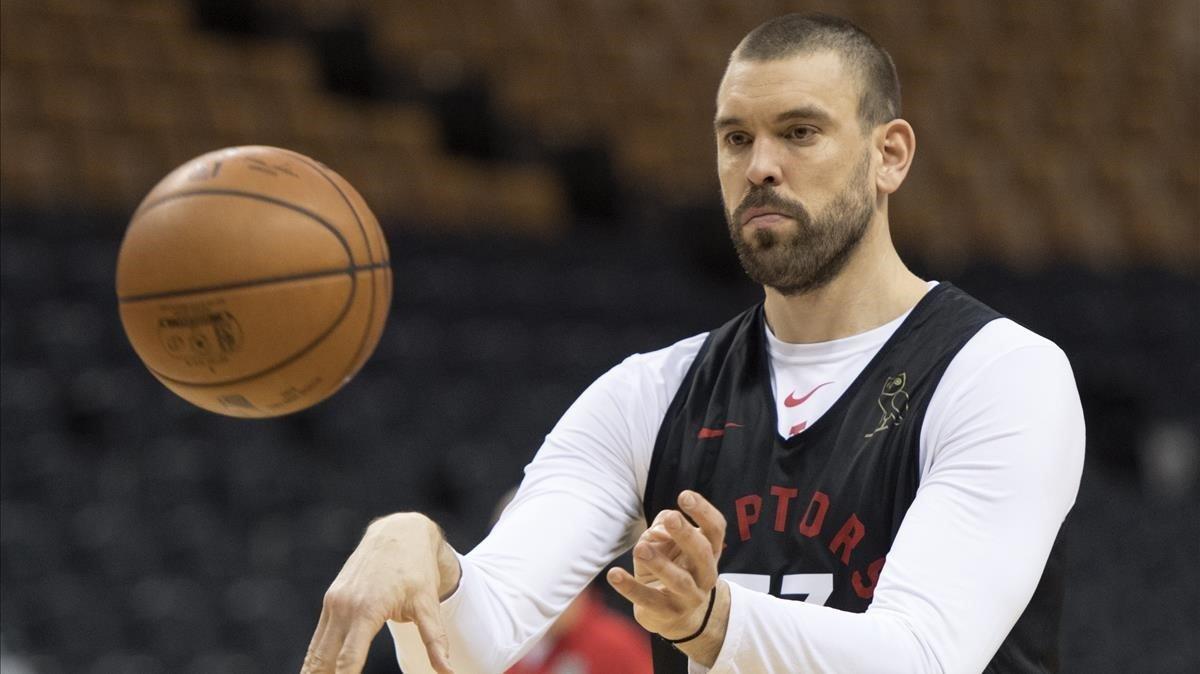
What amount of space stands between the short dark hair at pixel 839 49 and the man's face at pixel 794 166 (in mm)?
22

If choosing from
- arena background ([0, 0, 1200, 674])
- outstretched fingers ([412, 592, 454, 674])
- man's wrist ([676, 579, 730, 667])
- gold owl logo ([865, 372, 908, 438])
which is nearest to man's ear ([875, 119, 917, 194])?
gold owl logo ([865, 372, 908, 438])

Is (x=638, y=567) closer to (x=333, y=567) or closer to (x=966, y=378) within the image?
(x=966, y=378)

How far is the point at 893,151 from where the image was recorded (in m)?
2.96

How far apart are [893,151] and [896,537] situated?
778 mm

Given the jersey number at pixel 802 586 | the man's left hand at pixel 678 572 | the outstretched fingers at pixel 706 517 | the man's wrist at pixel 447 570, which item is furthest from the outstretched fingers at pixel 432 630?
the jersey number at pixel 802 586

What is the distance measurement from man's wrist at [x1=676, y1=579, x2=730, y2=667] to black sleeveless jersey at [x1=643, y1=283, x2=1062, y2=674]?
439 mm

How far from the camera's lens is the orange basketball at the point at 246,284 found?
3043mm

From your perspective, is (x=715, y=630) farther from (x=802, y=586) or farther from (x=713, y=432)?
(x=713, y=432)

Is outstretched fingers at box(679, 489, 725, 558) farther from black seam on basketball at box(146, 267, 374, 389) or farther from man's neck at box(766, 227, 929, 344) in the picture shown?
black seam on basketball at box(146, 267, 374, 389)

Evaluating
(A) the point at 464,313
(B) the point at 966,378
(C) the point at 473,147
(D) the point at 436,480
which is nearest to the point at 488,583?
(B) the point at 966,378

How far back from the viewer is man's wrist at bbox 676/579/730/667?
227 centimetres

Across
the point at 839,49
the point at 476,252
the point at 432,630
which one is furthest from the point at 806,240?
the point at 476,252

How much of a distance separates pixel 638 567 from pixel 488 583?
606mm

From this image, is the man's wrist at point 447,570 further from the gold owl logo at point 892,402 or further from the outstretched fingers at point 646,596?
the gold owl logo at point 892,402
